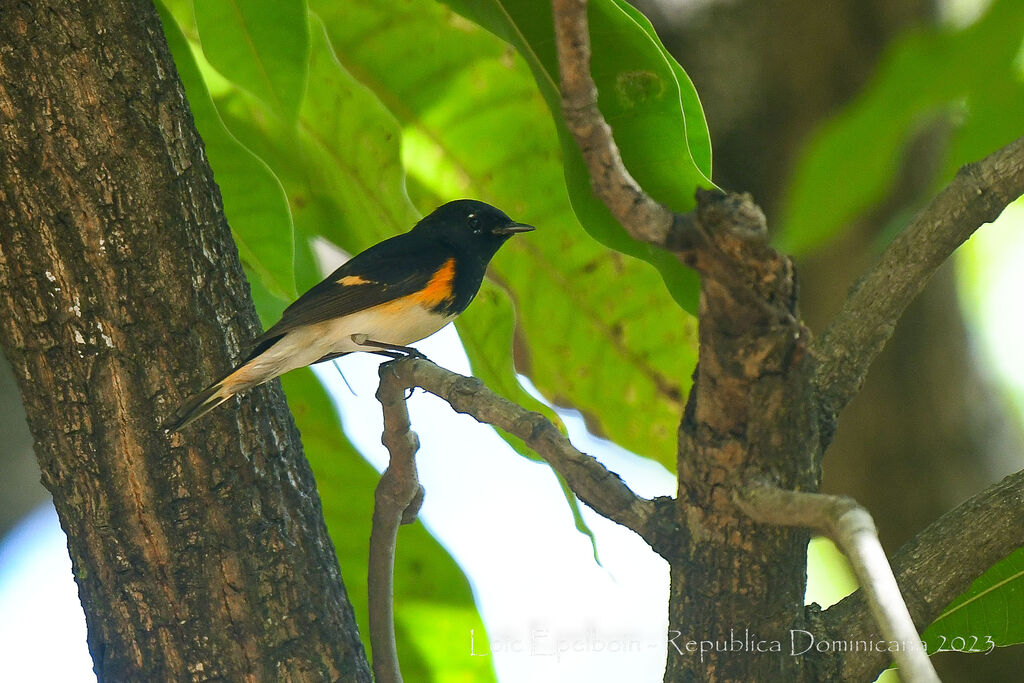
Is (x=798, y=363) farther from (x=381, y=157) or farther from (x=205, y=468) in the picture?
(x=381, y=157)

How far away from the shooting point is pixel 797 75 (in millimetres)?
2871

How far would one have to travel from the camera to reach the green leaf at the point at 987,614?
143cm

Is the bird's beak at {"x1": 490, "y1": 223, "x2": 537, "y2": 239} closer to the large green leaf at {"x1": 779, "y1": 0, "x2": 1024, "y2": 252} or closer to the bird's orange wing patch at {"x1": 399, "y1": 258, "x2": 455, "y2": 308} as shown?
the bird's orange wing patch at {"x1": 399, "y1": 258, "x2": 455, "y2": 308}

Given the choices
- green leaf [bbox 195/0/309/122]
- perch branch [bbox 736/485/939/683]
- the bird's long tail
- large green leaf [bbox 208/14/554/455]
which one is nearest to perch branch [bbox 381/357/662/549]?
perch branch [bbox 736/485/939/683]

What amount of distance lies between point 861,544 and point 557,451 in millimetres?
468

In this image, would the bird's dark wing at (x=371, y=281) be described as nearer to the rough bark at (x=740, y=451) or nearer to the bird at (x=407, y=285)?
the bird at (x=407, y=285)

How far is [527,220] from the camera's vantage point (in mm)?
1939

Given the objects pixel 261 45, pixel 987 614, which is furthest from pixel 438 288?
pixel 987 614

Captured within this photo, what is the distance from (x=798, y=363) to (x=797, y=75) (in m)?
2.19

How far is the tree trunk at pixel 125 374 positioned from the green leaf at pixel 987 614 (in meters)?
0.86

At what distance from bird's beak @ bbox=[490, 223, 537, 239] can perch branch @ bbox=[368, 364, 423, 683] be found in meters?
0.46

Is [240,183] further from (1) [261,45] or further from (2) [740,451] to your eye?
(2) [740,451]

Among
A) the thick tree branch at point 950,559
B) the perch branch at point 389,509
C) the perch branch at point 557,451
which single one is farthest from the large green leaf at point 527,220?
the thick tree branch at point 950,559

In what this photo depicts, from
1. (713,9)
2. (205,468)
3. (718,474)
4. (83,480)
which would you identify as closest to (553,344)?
(205,468)
